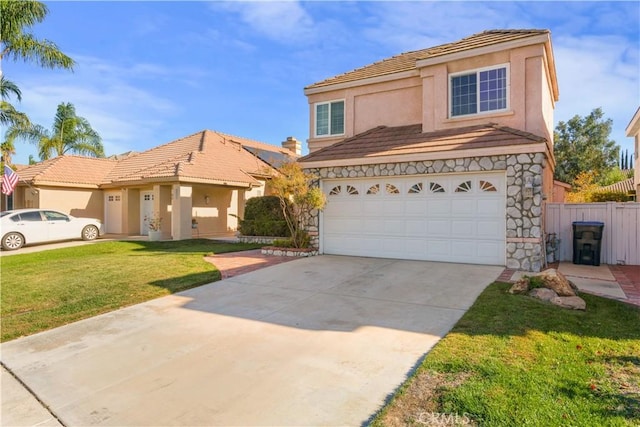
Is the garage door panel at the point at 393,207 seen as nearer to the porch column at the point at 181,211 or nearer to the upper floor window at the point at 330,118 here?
the upper floor window at the point at 330,118

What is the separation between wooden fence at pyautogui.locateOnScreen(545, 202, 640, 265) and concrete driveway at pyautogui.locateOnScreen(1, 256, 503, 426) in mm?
5360

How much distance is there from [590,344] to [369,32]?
11040mm

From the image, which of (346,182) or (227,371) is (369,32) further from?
(227,371)

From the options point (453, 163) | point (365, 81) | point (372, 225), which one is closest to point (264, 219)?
point (372, 225)

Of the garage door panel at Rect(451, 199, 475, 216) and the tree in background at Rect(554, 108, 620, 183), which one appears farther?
the tree in background at Rect(554, 108, 620, 183)

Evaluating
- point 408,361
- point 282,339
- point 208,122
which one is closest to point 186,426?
point 282,339

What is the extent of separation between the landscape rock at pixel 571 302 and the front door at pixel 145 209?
20.1 metres

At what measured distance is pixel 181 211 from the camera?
1784 cm

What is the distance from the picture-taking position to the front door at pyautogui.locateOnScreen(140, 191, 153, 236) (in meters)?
21.0

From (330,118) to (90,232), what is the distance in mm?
12913

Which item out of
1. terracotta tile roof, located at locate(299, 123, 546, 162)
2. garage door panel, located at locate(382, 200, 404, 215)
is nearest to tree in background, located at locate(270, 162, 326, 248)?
terracotta tile roof, located at locate(299, 123, 546, 162)

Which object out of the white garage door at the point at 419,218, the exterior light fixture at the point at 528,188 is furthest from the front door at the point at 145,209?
the exterior light fixture at the point at 528,188

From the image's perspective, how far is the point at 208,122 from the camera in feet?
87.1

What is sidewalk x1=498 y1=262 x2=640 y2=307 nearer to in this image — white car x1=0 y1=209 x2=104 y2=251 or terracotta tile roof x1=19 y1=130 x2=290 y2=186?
terracotta tile roof x1=19 y1=130 x2=290 y2=186
